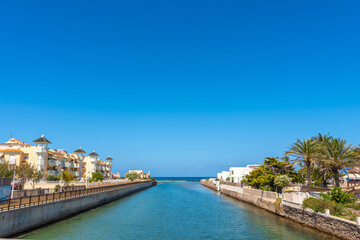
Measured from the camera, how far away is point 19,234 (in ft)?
68.7

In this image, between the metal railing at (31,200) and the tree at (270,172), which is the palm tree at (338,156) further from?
the metal railing at (31,200)

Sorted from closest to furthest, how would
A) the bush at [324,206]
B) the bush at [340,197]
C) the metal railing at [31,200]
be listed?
the metal railing at [31,200] → the bush at [324,206] → the bush at [340,197]

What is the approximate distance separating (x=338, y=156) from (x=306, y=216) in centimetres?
1337

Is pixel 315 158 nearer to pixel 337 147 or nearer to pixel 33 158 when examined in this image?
pixel 337 147

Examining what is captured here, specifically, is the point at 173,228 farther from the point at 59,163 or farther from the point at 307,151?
the point at 59,163

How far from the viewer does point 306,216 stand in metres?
27.3

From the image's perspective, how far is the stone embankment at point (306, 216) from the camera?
20.1 metres

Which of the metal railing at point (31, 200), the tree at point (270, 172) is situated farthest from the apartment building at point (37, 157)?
the tree at point (270, 172)

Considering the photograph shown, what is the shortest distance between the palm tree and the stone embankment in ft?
29.3

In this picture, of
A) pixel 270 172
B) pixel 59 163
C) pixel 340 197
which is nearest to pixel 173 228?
pixel 340 197

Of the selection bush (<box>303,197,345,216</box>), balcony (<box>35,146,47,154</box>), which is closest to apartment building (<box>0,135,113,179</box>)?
balcony (<box>35,146,47,154</box>)

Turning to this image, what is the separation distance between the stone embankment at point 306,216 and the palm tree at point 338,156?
894cm

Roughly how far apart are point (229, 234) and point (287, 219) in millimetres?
11034

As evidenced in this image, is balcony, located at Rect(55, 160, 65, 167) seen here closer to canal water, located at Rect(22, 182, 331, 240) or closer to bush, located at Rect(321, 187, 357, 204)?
canal water, located at Rect(22, 182, 331, 240)
